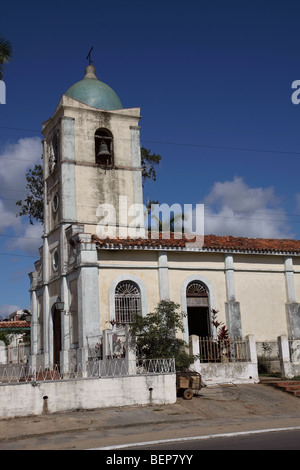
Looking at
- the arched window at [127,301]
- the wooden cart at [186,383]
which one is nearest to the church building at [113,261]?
the arched window at [127,301]

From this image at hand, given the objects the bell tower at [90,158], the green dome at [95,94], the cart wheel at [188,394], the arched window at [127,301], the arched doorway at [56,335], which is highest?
the green dome at [95,94]

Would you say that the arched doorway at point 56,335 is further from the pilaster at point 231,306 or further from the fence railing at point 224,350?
the pilaster at point 231,306

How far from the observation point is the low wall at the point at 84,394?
15.6 m

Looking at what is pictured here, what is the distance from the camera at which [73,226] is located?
23672 mm

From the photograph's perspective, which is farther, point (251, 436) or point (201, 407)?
point (201, 407)

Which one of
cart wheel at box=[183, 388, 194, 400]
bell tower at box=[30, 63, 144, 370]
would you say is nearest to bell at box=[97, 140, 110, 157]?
bell tower at box=[30, 63, 144, 370]

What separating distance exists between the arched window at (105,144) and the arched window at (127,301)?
618 centimetres

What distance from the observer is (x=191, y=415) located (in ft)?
54.3

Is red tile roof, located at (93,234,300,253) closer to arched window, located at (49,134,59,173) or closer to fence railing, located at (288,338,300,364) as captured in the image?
fence railing, located at (288,338,300,364)

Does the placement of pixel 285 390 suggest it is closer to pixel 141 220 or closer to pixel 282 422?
pixel 282 422

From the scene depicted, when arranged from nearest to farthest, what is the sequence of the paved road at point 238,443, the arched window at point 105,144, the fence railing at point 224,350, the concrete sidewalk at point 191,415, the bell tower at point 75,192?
the paved road at point 238,443 < the concrete sidewalk at point 191,415 < the fence railing at point 224,350 < the bell tower at point 75,192 < the arched window at point 105,144

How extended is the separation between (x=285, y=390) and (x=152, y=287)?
6720mm

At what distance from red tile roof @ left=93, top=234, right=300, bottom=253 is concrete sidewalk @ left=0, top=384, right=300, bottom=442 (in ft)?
20.9
